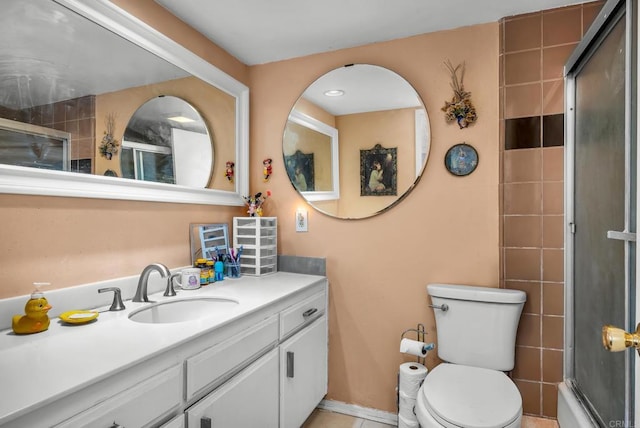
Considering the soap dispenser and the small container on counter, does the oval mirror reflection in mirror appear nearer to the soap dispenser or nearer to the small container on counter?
the small container on counter

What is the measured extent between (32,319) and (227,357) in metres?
0.61

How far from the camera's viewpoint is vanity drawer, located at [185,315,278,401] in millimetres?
1121

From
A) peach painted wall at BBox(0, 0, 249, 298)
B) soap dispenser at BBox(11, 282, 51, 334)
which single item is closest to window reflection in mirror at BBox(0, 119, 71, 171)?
peach painted wall at BBox(0, 0, 249, 298)

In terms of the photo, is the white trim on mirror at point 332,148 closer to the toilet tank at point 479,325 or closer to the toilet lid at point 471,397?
the toilet tank at point 479,325

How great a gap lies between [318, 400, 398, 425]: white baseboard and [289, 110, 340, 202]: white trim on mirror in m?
1.25

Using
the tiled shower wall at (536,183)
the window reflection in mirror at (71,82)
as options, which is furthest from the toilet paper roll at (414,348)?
the window reflection in mirror at (71,82)

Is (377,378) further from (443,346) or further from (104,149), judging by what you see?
(104,149)

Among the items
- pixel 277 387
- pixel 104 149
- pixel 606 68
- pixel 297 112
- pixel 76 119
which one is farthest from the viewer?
pixel 297 112

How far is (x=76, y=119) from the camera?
1.35m

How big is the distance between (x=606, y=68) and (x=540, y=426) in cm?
163

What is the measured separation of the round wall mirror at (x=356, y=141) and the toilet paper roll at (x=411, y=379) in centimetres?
86

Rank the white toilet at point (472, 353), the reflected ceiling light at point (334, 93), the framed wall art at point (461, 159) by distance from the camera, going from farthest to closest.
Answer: the reflected ceiling light at point (334, 93), the framed wall art at point (461, 159), the white toilet at point (472, 353)

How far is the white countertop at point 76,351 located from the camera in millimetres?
754

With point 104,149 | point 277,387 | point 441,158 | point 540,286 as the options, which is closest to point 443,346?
point 540,286
